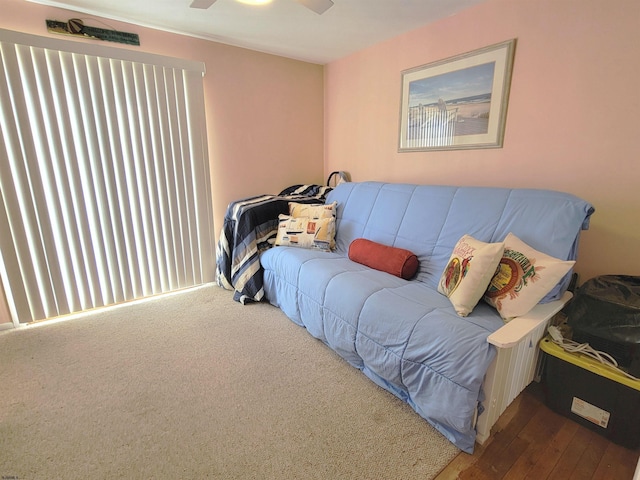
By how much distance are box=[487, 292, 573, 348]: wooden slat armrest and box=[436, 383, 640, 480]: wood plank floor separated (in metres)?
0.53

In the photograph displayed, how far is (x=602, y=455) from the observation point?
50.6 inches

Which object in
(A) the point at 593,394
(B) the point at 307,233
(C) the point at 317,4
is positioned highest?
(C) the point at 317,4

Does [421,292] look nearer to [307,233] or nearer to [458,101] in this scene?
[307,233]

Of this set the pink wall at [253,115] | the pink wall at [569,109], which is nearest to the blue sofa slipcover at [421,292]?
the pink wall at [569,109]

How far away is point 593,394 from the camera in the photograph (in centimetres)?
137

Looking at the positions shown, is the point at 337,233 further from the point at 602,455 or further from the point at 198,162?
the point at 602,455

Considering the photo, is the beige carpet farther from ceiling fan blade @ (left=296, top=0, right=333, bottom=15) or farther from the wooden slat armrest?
ceiling fan blade @ (left=296, top=0, right=333, bottom=15)

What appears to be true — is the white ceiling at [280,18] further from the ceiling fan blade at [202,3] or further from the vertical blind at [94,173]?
the ceiling fan blade at [202,3]

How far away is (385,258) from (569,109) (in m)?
1.34

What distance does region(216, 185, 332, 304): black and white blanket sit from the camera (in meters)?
2.61

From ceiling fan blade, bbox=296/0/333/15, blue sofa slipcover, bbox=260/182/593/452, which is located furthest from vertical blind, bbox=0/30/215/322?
ceiling fan blade, bbox=296/0/333/15

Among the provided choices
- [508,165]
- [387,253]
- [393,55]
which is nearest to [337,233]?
[387,253]

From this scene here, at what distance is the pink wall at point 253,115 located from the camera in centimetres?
268

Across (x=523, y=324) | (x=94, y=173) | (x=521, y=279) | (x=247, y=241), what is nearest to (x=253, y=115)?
(x=247, y=241)
